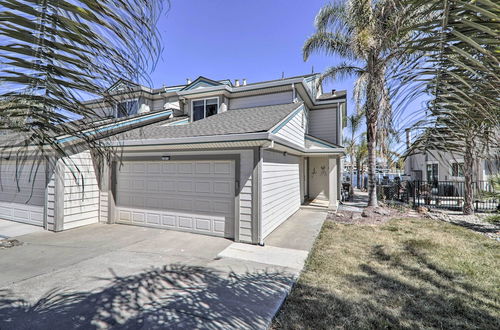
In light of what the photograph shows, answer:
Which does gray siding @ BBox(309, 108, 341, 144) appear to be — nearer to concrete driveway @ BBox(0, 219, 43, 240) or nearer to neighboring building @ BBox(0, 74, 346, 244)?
neighboring building @ BBox(0, 74, 346, 244)

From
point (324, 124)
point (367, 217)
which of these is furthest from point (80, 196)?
point (324, 124)

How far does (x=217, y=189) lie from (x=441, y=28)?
20.9ft

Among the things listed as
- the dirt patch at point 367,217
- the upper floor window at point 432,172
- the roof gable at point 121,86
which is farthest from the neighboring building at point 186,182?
the upper floor window at point 432,172

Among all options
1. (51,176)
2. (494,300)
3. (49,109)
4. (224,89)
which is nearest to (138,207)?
(51,176)

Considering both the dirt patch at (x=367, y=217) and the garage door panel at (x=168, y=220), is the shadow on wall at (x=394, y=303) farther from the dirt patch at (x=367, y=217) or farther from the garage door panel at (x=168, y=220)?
the garage door panel at (x=168, y=220)

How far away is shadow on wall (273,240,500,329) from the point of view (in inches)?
126

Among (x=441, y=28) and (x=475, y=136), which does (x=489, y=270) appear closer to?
(x=475, y=136)

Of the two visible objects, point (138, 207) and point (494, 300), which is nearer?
point (494, 300)

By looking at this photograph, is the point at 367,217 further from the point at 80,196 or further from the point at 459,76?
the point at 80,196

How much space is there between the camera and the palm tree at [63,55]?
941mm

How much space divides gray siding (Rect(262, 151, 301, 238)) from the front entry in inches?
99.7

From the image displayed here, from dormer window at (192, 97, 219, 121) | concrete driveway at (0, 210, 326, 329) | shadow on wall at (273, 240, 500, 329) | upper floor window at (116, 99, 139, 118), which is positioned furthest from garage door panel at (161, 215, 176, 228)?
upper floor window at (116, 99, 139, 118)

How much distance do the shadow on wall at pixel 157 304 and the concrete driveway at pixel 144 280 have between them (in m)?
0.01

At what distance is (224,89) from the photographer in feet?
37.4
